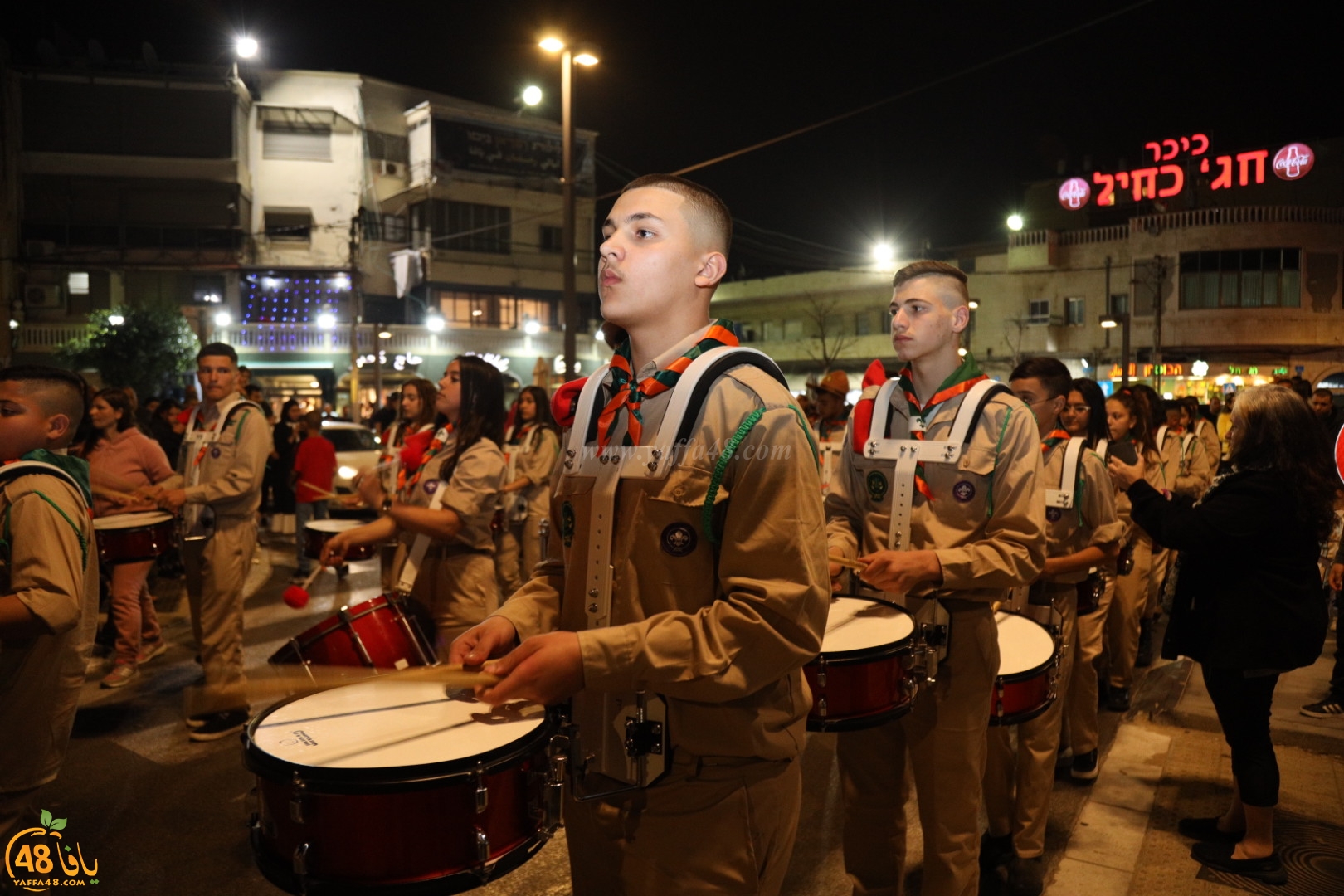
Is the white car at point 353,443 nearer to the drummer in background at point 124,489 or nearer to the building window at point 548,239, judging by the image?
the drummer in background at point 124,489

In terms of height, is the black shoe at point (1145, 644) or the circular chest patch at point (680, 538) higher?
the circular chest patch at point (680, 538)

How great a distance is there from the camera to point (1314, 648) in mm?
4102

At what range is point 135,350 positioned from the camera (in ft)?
109

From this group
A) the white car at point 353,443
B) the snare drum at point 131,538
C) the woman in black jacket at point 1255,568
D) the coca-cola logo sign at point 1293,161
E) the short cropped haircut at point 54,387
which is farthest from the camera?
the coca-cola logo sign at point 1293,161

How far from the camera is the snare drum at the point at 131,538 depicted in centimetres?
617

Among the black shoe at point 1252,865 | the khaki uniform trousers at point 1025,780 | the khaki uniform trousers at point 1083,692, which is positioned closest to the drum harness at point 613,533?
the khaki uniform trousers at point 1025,780

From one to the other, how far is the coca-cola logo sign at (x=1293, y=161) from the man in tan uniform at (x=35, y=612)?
144ft

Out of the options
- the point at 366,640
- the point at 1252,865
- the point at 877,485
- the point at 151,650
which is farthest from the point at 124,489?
the point at 1252,865

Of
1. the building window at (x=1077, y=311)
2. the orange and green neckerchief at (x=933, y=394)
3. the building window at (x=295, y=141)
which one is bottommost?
the orange and green neckerchief at (x=933, y=394)

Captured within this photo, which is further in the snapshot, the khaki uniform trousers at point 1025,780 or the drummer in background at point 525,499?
the drummer in background at point 525,499

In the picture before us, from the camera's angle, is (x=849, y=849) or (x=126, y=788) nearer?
(x=849, y=849)

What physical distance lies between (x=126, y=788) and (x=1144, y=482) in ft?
18.7

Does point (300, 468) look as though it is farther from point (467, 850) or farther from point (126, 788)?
point (467, 850)

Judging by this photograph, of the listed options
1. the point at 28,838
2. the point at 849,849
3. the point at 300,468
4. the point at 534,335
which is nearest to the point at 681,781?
the point at 849,849
